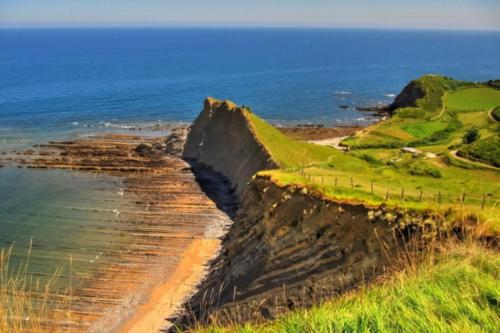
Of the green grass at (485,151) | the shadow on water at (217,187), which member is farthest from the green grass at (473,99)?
the shadow on water at (217,187)

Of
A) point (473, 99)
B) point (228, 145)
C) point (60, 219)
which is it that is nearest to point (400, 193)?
point (60, 219)

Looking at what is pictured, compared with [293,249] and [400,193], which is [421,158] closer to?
[400,193]

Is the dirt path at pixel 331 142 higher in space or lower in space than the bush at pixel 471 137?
lower

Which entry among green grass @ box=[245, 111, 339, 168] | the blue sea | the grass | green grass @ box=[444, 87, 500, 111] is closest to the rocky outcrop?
the grass

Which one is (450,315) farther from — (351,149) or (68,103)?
(68,103)

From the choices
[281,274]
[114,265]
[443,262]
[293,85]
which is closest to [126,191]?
[114,265]

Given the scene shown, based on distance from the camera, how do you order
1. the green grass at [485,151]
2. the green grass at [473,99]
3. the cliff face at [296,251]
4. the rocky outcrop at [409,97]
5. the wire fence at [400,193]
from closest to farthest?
the cliff face at [296,251] → the wire fence at [400,193] → the green grass at [485,151] → the green grass at [473,99] → the rocky outcrop at [409,97]

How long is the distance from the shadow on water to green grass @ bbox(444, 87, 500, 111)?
56.3 meters

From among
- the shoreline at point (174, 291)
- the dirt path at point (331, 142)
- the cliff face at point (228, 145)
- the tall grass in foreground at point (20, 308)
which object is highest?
the tall grass in foreground at point (20, 308)

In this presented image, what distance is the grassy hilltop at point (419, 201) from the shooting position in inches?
266

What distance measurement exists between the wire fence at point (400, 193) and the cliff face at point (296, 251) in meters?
1.54

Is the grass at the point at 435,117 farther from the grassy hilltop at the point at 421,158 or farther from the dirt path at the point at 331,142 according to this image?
the dirt path at the point at 331,142

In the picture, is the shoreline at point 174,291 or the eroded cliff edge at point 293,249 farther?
the shoreline at point 174,291

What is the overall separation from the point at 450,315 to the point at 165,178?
166 feet
